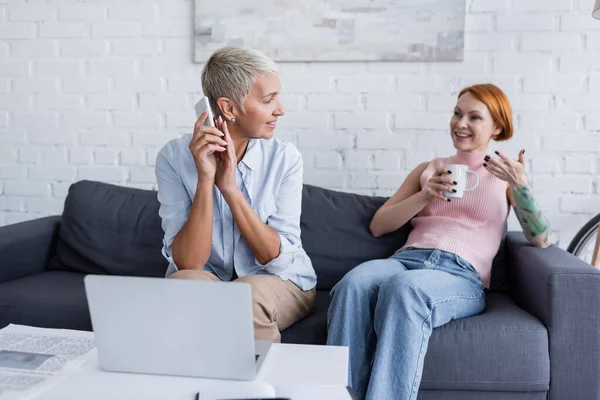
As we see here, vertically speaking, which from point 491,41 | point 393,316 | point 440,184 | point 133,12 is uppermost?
point 133,12

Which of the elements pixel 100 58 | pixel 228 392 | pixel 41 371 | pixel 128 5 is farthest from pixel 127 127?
pixel 228 392

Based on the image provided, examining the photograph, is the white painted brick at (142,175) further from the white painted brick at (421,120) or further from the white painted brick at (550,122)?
the white painted brick at (550,122)

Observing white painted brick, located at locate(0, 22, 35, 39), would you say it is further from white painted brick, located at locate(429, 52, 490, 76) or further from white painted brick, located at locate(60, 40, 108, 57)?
white painted brick, located at locate(429, 52, 490, 76)

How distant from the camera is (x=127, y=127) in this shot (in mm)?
2727

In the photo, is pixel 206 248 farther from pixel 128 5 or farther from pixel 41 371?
pixel 128 5

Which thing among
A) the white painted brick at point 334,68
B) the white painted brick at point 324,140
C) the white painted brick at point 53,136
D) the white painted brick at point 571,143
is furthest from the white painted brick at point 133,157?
the white painted brick at point 571,143

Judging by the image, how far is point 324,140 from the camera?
Result: 2.59m

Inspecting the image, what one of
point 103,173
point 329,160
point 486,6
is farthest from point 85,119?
point 486,6

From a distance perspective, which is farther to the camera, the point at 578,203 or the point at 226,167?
the point at 578,203

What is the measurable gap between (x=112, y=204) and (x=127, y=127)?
44cm

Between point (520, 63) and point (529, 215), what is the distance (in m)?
0.75

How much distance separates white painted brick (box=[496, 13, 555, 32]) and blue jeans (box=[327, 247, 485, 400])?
1029mm

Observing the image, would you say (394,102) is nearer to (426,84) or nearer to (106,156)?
(426,84)

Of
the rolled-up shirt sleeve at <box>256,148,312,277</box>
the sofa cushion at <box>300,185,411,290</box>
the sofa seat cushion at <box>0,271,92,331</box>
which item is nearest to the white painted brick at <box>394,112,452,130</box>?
the sofa cushion at <box>300,185,411,290</box>
